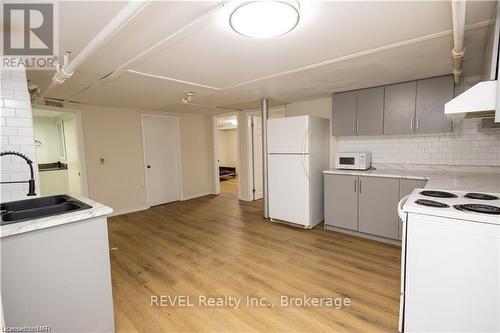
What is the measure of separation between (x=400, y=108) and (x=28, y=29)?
3.92 metres

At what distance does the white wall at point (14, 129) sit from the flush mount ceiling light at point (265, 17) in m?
2.06

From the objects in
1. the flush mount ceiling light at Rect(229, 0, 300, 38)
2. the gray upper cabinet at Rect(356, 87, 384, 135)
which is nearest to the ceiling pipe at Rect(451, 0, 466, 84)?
the flush mount ceiling light at Rect(229, 0, 300, 38)

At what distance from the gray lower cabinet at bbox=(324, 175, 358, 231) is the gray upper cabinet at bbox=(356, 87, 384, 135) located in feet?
2.51

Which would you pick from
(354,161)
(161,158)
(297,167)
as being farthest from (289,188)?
(161,158)

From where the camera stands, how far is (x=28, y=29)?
1.69 meters

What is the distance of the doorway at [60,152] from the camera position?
13.9ft

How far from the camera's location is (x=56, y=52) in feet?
6.70

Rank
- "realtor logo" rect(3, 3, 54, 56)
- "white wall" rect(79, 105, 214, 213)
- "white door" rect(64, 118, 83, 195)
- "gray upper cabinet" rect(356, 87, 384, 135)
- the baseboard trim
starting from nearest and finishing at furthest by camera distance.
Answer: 1. "realtor logo" rect(3, 3, 54, 56)
2. "gray upper cabinet" rect(356, 87, 384, 135)
3. "white door" rect(64, 118, 83, 195)
4. "white wall" rect(79, 105, 214, 213)
5. the baseboard trim

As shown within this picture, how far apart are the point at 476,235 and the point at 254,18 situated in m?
1.81

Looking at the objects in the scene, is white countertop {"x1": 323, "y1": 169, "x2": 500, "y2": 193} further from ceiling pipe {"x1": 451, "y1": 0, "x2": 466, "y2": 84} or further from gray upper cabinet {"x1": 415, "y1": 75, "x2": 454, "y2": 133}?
ceiling pipe {"x1": 451, "y1": 0, "x2": 466, "y2": 84}

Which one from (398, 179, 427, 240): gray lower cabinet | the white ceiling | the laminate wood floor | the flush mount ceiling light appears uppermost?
the white ceiling

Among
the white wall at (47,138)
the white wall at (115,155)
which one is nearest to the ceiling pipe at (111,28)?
the white wall at (115,155)

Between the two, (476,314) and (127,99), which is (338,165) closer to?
(476,314)

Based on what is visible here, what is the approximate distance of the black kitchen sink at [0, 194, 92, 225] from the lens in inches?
63.3
